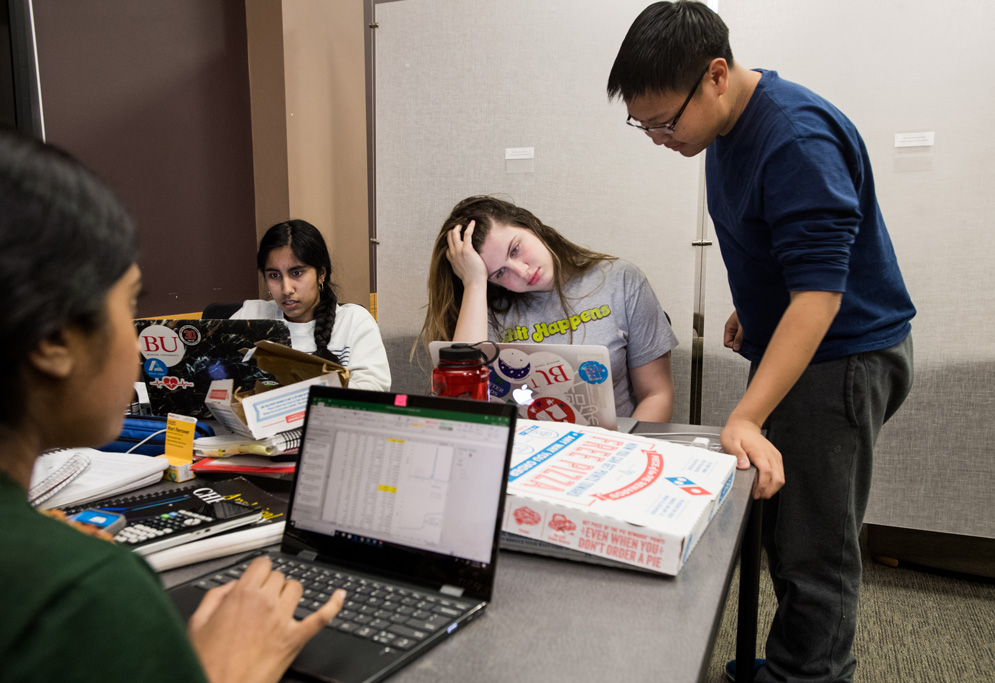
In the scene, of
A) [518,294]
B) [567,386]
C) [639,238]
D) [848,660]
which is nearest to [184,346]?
[567,386]

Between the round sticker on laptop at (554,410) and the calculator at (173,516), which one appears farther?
the round sticker on laptop at (554,410)

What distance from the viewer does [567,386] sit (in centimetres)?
118

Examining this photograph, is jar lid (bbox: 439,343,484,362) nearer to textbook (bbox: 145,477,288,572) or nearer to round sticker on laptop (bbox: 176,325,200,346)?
textbook (bbox: 145,477,288,572)

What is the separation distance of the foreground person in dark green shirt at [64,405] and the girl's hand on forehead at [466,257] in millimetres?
1267

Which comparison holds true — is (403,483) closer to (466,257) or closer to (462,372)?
(462,372)

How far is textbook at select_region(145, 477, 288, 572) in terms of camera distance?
0.71 m

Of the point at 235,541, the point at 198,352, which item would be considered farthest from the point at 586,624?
the point at 198,352

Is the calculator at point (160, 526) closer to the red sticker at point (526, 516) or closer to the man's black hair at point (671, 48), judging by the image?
the red sticker at point (526, 516)

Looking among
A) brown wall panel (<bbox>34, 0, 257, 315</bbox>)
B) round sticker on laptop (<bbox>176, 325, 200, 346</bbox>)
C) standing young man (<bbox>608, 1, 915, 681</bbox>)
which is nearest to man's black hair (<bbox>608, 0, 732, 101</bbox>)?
standing young man (<bbox>608, 1, 915, 681</bbox>)

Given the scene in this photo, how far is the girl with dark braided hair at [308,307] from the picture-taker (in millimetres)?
2107

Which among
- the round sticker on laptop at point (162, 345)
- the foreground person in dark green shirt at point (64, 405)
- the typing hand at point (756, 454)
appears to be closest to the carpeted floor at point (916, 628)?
the typing hand at point (756, 454)

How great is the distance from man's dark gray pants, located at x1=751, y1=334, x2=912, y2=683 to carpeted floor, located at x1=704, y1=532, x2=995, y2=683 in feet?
1.23

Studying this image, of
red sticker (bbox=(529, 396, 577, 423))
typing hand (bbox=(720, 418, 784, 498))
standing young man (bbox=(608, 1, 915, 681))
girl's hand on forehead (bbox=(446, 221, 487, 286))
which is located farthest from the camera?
girl's hand on forehead (bbox=(446, 221, 487, 286))

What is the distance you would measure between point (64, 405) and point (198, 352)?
30.1 inches
